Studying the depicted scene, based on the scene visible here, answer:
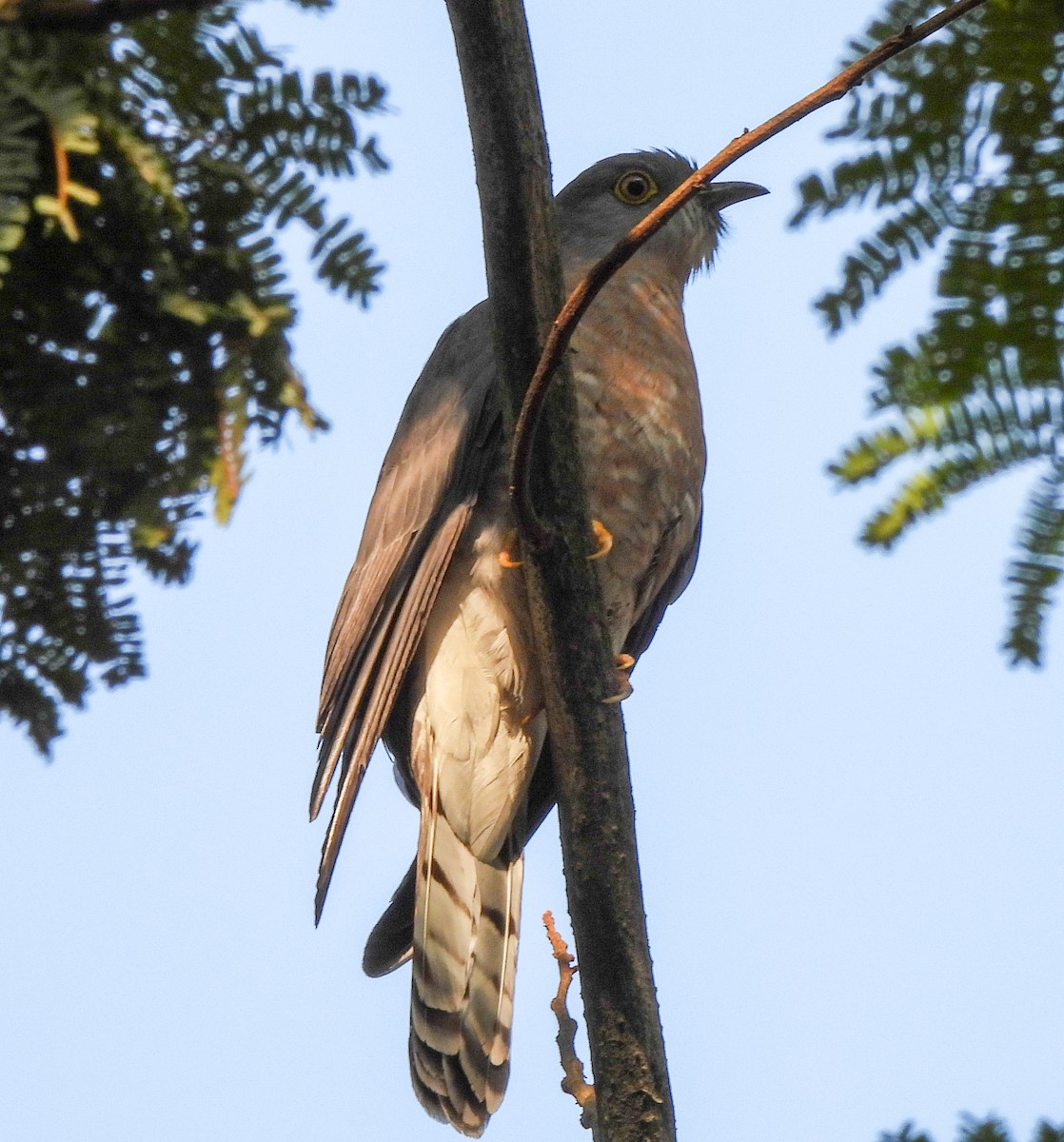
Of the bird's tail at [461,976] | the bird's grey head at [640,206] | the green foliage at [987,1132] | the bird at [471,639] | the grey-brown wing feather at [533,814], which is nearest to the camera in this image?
the green foliage at [987,1132]

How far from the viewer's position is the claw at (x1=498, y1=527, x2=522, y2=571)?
291cm

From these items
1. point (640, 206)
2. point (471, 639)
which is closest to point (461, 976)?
point (471, 639)

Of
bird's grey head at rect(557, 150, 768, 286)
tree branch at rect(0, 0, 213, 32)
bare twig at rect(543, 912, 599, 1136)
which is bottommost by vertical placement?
bare twig at rect(543, 912, 599, 1136)

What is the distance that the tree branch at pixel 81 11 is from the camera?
7.06 feet

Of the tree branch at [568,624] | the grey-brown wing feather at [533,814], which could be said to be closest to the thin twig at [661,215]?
the tree branch at [568,624]

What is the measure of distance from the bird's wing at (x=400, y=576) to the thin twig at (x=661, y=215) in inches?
42.7

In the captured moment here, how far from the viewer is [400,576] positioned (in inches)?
127

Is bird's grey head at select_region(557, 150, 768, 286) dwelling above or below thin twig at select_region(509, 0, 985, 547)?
above

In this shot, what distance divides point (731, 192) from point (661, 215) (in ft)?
8.85

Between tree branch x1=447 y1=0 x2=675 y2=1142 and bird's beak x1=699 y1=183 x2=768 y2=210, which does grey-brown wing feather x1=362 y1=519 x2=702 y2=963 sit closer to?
tree branch x1=447 y1=0 x2=675 y2=1142

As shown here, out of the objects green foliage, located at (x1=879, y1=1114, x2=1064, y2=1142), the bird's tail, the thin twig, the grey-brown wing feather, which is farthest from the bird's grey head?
green foliage, located at (x1=879, y1=1114, x2=1064, y2=1142)

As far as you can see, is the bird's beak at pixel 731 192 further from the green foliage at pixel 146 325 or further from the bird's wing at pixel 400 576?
the green foliage at pixel 146 325

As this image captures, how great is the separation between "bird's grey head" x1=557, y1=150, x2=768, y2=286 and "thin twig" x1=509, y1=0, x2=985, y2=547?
2155 mm

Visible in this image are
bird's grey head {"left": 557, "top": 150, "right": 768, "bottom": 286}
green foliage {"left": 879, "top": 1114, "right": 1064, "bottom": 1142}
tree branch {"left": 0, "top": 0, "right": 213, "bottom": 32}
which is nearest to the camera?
green foliage {"left": 879, "top": 1114, "right": 1064, "bottom": 1142}
